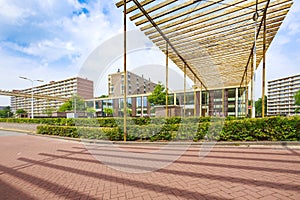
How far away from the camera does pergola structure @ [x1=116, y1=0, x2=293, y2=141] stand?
609cm

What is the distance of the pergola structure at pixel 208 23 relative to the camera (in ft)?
20.0

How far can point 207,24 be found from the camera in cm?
712

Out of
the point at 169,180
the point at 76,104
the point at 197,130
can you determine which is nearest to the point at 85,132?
the point at 197,130

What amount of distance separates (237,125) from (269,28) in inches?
196

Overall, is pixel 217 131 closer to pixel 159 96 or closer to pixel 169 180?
pixel 169 180

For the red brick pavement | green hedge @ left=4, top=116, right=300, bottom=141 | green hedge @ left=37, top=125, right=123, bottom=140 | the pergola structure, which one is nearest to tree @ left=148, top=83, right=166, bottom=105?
the pergola structure

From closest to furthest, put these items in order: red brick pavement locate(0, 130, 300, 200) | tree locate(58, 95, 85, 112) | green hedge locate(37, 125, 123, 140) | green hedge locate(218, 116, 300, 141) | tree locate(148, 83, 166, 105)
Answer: red brick pavement locate(0, 130, 300, 200)
green hedge locate(218, 116, 300, 141)
green hedge locate(37, 125, 123, 140)
tree locate(148, 83, 166, 105)
tree locate(58, 95, 85, 112)

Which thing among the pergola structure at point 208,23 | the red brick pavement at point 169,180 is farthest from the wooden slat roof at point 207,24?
the red brick pavement at point 169,180

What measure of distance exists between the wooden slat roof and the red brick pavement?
5.43 meters

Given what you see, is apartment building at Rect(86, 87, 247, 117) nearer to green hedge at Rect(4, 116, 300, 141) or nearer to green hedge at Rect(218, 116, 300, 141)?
green hedge at Rect(4, 116, 300, 141)

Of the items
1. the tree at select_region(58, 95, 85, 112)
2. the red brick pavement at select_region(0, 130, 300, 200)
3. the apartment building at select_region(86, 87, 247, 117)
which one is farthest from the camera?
the tree at select_region(58, 95, 85, 112)

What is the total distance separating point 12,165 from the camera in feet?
15.4

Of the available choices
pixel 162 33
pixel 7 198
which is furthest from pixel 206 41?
pixel 7 198

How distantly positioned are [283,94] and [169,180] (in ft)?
383
